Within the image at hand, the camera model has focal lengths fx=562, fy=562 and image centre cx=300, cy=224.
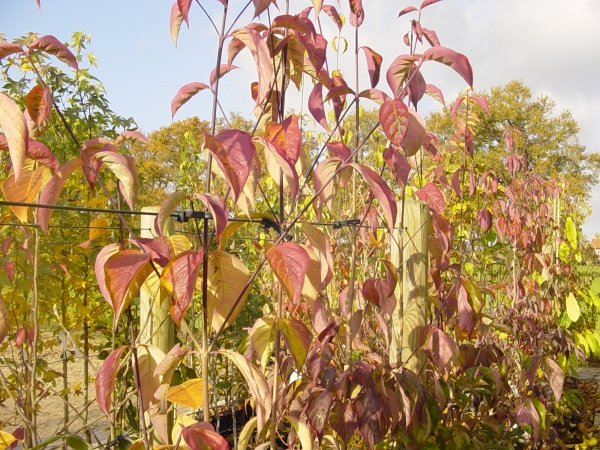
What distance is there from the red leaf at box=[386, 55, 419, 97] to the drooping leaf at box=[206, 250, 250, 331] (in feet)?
1.81

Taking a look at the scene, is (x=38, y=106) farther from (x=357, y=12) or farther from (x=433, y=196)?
(x=433, y=196)

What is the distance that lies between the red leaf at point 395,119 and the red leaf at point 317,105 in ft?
0.76

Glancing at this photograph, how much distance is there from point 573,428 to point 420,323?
2462mm

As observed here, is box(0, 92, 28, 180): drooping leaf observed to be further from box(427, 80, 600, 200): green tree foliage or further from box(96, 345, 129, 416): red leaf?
box(427, 80, 600, 200): green tree foliage

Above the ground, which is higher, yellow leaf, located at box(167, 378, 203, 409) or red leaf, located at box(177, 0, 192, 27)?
red leaf, located at box(177, 0, 192, 27)

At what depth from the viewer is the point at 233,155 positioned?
752 millimetres

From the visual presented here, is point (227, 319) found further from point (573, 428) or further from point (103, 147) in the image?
point (573, 428)

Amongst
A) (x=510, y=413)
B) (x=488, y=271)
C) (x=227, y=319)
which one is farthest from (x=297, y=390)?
(x=488, y=271)

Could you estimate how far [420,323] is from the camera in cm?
197

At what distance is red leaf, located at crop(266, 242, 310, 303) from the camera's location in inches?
Result: 31.4

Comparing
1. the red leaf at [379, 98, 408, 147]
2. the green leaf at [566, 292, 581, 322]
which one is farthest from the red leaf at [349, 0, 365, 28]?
the green leaf at [566, 292, 581, 322]

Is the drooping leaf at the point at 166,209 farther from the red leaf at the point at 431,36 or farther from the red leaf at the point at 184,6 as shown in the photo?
the red leaf at the point at 431,36

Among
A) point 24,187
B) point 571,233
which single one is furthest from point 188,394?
point 571,233

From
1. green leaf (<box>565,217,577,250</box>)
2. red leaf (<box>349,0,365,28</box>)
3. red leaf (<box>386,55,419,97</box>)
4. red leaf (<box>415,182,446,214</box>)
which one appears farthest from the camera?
green leaf (<box>565,217,577,250</box>)
